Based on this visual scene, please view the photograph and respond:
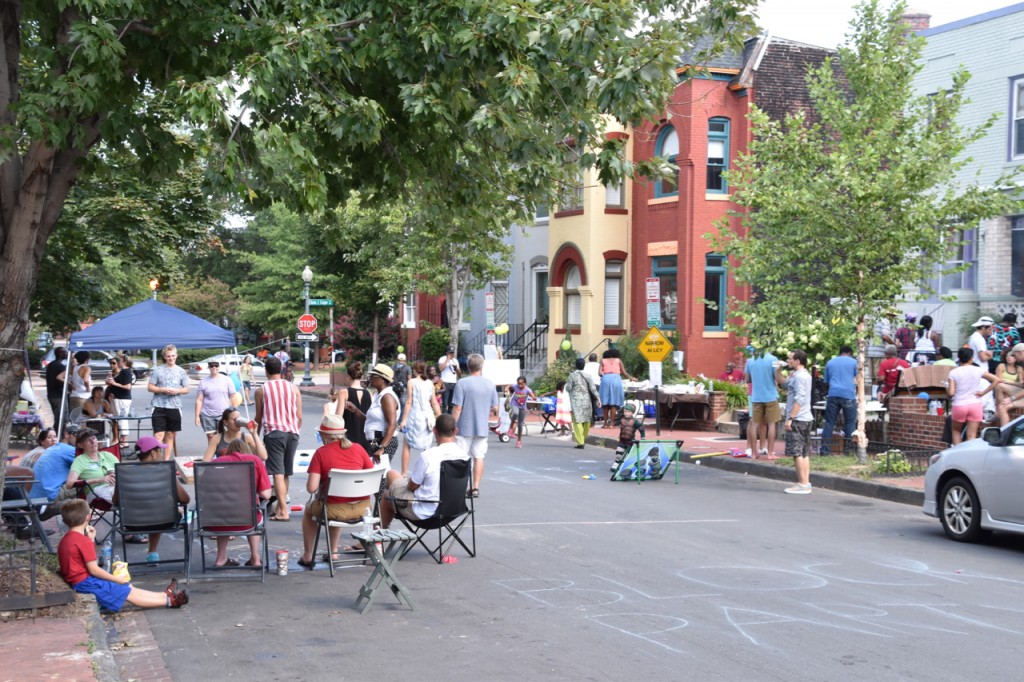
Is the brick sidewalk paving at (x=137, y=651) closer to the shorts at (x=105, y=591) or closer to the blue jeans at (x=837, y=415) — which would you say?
the shorts at (x=105, y=591)

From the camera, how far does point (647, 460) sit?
17781mm

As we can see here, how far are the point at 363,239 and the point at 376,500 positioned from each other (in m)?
31.8

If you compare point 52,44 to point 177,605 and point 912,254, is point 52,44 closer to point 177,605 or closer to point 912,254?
point 177,605

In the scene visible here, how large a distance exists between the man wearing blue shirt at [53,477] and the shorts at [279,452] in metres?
2.25

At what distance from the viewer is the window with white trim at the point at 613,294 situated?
1350 inches

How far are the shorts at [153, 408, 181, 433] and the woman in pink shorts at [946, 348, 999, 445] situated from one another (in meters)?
12.1

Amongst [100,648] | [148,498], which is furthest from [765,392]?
[100,648]

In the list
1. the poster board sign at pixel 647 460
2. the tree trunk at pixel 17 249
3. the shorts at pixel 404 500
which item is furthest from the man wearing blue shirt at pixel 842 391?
the tree trunk at pixel 17 249

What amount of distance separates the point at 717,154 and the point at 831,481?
51.7 feet

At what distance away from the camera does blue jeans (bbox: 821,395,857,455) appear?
19266 mm

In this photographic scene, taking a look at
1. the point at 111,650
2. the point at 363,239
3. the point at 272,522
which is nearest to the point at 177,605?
the point at 111,650

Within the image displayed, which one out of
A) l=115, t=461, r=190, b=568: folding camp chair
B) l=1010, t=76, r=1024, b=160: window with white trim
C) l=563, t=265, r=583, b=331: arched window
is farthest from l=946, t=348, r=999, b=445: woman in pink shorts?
l=563, t=265, r=583, b=331: arched window

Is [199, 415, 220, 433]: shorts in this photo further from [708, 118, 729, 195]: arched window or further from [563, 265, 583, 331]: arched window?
[563, 265, 583, 331]: arched window

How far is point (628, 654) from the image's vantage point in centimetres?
763
